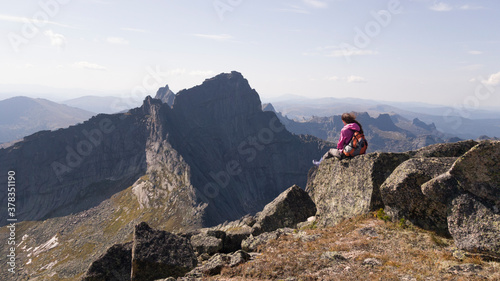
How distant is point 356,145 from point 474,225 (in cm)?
786

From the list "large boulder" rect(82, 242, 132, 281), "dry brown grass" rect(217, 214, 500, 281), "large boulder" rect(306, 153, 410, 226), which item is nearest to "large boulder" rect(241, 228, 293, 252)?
"dry brown grass" rect(217, 214, 500, 281)

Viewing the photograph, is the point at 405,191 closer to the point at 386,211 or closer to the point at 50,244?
the point at 386,211

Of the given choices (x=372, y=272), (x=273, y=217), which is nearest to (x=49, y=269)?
(x=273, y=217)

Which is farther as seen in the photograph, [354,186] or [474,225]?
[354,186]

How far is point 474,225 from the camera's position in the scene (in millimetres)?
9562

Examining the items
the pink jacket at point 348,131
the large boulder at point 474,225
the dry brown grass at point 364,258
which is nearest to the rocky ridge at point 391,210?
the large boulder at point 474,225

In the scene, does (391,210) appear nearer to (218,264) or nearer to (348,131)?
(348,131)

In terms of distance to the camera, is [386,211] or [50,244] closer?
[386,211]

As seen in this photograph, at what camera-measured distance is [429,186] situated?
1123 centimetres

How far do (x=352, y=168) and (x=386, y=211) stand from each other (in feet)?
11.4

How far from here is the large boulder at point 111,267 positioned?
637 inches

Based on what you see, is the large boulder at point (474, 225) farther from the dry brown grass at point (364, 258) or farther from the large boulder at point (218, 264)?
the large boulder at point (218, 264)

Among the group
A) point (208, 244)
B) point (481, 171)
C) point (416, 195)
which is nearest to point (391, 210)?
point (416, 195)

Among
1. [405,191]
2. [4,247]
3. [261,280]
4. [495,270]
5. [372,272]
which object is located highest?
[405,191]
